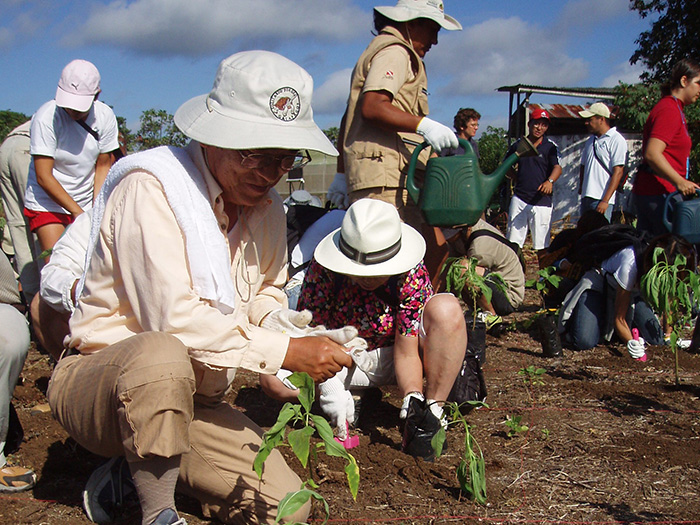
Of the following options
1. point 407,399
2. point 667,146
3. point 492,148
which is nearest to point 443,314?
point 407,399

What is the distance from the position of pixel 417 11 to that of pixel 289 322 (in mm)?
1964

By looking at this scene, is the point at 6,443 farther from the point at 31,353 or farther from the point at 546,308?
the point at 546,308

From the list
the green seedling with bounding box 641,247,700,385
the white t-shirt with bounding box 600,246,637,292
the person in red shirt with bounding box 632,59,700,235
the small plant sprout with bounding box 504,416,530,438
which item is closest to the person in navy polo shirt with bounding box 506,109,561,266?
the person in red shirt with bounding box 632,59,700,235

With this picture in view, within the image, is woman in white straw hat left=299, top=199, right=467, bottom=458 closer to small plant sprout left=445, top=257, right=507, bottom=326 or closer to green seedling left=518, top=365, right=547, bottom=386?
green seedling left=518, top=365, right=547, bottom=386

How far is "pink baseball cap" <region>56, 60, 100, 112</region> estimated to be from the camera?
346 cm

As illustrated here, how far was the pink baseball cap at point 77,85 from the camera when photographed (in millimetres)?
3461

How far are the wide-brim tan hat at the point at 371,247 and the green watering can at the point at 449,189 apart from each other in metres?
0.74

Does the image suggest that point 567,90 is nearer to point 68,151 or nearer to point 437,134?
point 437,134

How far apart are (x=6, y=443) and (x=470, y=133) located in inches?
210

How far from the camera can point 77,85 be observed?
11.4 ft

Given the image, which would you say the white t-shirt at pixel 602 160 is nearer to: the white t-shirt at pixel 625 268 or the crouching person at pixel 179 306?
the white t-shirt at pixel 625 268

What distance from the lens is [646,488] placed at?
2.11 m

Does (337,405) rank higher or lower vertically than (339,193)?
lower

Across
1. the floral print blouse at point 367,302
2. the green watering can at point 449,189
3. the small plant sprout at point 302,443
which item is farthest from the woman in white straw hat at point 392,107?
the small plant sprout at point 302,443
